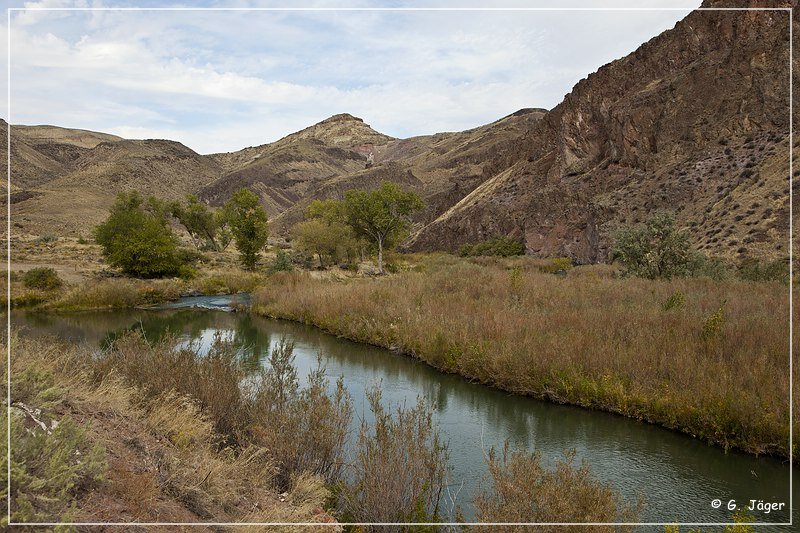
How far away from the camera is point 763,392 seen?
26.8ft

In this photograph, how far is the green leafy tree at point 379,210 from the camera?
1601 inches

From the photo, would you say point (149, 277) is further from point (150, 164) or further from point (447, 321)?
point (150, 164)

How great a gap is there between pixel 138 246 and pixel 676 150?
40.9 metres

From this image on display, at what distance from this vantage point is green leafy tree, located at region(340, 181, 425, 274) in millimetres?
40656

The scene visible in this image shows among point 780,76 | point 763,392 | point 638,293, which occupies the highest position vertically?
point 780,76

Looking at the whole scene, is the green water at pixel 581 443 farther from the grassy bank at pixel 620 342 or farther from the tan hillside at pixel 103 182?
the tan hillside at pixel 103 182

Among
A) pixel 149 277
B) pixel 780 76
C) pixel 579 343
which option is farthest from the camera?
pixel 780 76

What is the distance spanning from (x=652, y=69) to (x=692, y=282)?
129ft

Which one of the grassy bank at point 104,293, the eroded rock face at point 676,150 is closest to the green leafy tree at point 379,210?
the grassy bank at point 104,293

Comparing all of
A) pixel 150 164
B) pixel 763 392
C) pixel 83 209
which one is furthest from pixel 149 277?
pixel 150 164

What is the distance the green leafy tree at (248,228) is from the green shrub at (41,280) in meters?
14.8

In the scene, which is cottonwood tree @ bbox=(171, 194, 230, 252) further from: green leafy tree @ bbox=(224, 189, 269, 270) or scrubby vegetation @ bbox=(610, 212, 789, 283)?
scrubby vegetation @ bbox=(610, 212, 789, 283)

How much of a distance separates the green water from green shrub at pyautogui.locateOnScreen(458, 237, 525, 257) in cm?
3726

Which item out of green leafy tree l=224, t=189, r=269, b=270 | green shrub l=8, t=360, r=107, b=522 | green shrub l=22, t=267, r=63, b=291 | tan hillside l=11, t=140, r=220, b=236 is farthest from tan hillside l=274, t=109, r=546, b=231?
green shrub l=8, t=360, r=107, b=522
